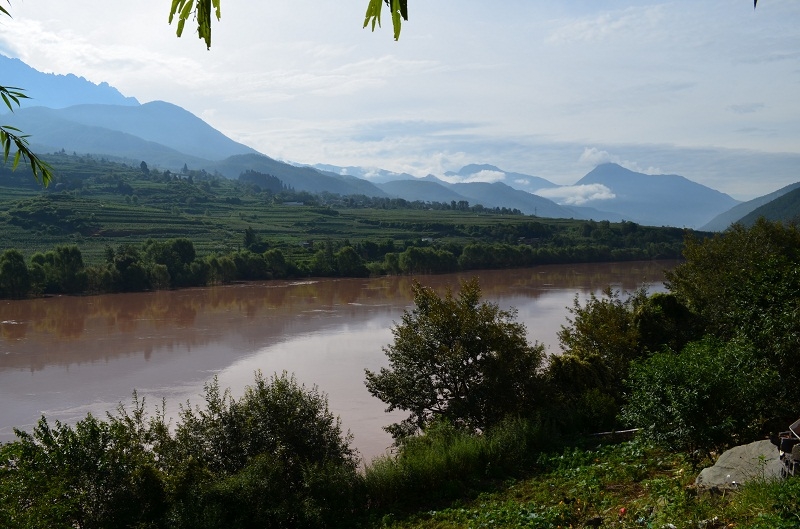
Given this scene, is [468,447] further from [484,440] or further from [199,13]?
[199,13]

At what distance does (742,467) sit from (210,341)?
33.1 m

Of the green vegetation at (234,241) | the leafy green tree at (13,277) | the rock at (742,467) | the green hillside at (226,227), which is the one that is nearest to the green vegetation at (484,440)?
the rock at (742,467)

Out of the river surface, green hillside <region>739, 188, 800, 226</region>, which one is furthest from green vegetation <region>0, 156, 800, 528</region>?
green hillside <region>739, 188, 800, 226</region>

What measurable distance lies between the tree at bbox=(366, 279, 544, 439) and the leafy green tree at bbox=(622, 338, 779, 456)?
5381 millimetres

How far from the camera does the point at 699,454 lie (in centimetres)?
977

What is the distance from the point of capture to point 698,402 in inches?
347

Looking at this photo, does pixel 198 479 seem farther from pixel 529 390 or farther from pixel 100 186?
pixel 100 186

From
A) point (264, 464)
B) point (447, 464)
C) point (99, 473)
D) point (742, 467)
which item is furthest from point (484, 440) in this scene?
point (99, 473)

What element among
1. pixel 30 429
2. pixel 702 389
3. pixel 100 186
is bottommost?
pixel 30 429

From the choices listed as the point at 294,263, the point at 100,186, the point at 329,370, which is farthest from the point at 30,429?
the point at 100,186

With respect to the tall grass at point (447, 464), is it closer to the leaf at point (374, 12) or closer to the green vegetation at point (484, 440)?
the green vegetation at point (484, 440)

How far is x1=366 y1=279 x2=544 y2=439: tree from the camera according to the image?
14938mm

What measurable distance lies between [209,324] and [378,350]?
51.4 feet

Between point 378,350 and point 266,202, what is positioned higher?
point 266,202
